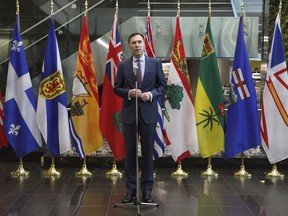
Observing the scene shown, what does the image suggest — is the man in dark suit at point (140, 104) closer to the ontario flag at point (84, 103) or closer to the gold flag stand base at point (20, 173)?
the ontario flag at point (84, 103)

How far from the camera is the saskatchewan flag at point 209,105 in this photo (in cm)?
487

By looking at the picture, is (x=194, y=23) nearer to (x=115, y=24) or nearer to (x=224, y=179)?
(x=115, y=24)

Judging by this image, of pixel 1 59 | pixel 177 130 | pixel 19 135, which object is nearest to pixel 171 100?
pixel 177 130

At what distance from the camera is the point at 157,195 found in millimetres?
4148

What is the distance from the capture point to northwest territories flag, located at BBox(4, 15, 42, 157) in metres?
4.86

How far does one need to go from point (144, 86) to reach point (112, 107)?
129 centimetres

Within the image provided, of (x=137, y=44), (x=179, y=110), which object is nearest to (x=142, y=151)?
(x=137, y=44)

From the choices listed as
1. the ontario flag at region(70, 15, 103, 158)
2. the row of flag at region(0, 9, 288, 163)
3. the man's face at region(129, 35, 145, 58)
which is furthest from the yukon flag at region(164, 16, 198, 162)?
the man's face at region(129, 35, 145, 58)

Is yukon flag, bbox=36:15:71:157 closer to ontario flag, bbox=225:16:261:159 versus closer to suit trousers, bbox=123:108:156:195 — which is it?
suit trousers, bbox=123:108:156:195

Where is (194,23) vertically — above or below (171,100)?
above

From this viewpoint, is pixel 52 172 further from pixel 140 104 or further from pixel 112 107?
pixel 140 104

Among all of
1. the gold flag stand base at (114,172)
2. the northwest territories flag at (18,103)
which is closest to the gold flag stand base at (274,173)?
the gold flag stand base at (114,172)

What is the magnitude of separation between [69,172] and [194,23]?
9.14 feet

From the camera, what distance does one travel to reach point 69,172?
17.1 ft
